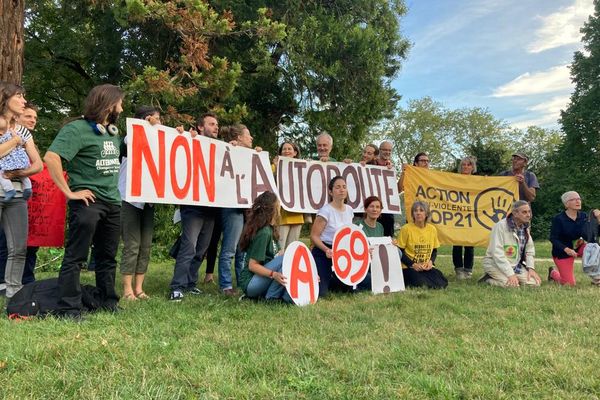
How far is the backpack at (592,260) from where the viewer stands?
6.55m

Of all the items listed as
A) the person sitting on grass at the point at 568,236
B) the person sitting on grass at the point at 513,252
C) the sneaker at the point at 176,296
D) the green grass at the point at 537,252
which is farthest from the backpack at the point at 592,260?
the green grass at the point at 537,252

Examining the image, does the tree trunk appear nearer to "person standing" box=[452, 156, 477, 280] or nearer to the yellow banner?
the yellow banner

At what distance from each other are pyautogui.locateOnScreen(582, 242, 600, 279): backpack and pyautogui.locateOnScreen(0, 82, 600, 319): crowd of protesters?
0.18m

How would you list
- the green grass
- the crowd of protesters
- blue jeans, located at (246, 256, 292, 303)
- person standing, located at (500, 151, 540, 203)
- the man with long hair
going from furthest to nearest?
the green grass → person standing, located at (500, 151, 540, 203) → blue jeans, located at (246, 256, 292, 303) → the crowd of protesters → the man with long hair

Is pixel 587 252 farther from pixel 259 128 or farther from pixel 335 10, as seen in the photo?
pixel 335 10

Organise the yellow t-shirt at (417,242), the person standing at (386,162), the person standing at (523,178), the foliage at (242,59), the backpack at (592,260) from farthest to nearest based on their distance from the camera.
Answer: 1. the foliage at (242,59)
2. the person standing at (523,178)
3. the person standing at (386,162)
4. the backpack at (592,260)
5. the yellow t-shirt at (417,242)

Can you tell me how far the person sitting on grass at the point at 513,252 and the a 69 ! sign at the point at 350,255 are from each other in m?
2.04

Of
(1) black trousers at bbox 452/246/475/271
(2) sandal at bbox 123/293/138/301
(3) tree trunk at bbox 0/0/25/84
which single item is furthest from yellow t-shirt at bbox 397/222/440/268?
(3) tree trunk at bbox 0/0/25/84

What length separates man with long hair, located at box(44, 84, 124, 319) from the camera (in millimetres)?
3826

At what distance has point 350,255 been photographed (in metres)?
5.54

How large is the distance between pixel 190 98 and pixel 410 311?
332 inches

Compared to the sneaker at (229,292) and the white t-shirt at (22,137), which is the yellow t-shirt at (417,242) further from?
the white t-shirt at (22,137)

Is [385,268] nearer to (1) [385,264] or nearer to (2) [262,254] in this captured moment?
(1) [385,264]

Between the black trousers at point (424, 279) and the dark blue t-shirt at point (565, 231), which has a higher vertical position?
the dark blue t-shirt at point (565, 231)
